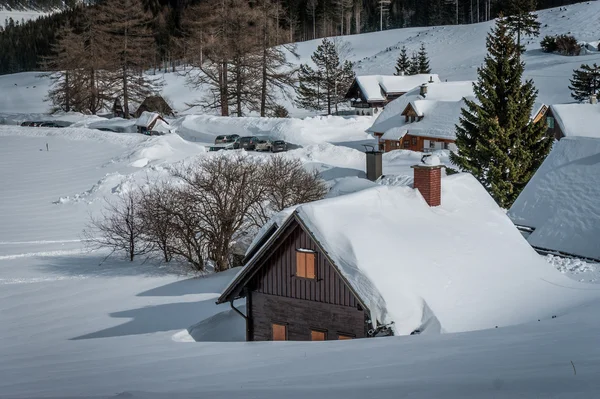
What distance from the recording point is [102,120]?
62719 millimetres

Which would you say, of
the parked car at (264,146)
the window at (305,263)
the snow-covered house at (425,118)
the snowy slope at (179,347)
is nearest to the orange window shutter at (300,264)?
the window at (305,263)

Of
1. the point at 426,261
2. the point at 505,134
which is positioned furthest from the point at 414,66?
the point at 426,261

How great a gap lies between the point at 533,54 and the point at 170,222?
6155cm

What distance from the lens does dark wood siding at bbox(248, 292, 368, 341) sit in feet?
45.0

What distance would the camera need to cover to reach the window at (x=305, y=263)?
46.5ft

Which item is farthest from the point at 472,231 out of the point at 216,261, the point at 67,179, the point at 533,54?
the point at 533,54

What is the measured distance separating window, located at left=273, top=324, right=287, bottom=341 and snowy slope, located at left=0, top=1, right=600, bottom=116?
166 feet

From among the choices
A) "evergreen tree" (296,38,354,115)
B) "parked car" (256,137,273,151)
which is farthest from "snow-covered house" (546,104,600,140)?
"evergreen tree" (296,38,354,115)

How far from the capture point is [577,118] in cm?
4281

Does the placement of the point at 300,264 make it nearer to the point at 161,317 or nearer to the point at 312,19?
the point at 161,317

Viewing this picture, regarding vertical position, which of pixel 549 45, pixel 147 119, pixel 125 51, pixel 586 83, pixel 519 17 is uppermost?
pixel 519 17

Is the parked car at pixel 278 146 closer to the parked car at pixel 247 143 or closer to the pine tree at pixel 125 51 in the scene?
the parked car at pixel 247 143

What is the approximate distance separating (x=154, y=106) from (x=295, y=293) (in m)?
57.0

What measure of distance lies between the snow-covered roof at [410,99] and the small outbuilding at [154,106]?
25.3m
